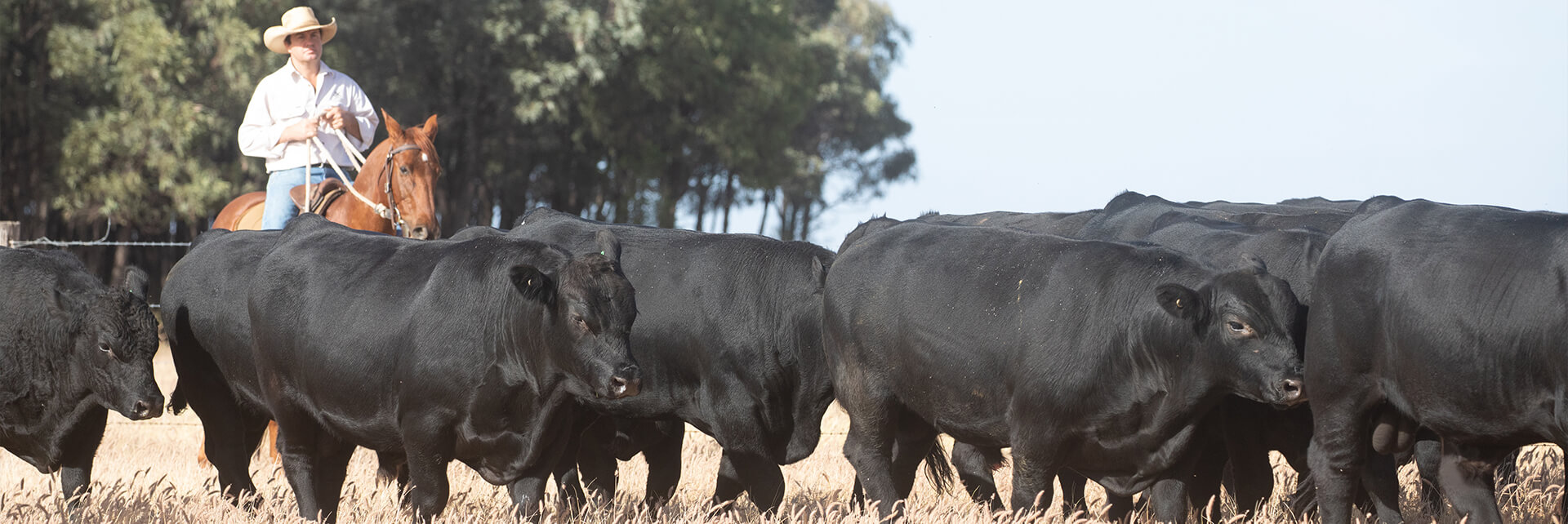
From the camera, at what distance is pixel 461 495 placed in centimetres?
666

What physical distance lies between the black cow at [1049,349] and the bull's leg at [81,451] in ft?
10.6

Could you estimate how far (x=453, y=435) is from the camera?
5.90 m

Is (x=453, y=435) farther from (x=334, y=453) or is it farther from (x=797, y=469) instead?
(x=797, y=469)

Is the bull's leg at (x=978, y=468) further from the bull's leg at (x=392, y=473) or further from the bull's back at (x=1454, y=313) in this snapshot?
the bull's leg at (x=392, y=473)

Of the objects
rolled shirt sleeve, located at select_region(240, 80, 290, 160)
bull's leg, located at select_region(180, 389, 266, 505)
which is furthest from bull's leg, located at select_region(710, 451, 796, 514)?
rolled shirt sleeve, located at select_region(240, 80, 290, 160)

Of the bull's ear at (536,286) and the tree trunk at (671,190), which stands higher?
the bull's ear at (536,286)

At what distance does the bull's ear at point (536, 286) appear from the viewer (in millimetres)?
5723

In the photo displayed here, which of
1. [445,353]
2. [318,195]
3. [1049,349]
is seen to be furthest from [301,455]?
[318,195]

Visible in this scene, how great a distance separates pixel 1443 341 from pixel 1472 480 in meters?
0.78

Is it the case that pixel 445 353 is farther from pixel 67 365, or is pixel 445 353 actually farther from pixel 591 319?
pixel 67 365

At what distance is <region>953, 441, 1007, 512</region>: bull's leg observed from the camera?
7.22 meters

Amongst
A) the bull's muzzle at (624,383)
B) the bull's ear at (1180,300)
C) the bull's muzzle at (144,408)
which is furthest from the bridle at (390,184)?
the bull's ear at (1180,300)

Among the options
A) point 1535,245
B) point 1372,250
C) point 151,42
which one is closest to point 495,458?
point 1372,250

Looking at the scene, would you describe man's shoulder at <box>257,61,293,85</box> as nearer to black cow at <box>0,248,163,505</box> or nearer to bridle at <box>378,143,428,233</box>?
bridle at <box>378,143,428,233</box>
